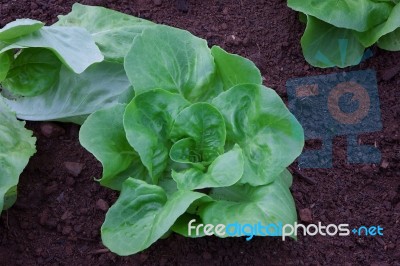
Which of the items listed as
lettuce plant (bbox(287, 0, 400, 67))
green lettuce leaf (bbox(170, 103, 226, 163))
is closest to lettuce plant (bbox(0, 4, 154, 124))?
green lettuce leaf (bbox(170, 103, 226, 163))

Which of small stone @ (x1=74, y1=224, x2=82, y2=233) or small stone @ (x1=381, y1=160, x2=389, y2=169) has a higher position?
small stone @ (x1=381, y1=160, x2=389, y2=169)

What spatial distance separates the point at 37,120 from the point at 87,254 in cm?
48

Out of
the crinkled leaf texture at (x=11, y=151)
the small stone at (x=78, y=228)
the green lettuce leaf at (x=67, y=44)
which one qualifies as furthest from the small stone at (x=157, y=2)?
the small stone at (x=78, y=228)

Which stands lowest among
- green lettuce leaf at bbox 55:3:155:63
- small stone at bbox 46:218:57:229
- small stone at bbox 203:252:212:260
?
small stone at bbox 46:218:57:229

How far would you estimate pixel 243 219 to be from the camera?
1.48 metres

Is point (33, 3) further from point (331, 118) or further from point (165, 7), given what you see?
point (331, 118)

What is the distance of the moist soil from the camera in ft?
5.66

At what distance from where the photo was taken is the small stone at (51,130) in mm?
1931

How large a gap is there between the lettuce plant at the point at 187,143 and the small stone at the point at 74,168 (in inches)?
7.8
